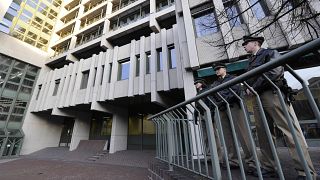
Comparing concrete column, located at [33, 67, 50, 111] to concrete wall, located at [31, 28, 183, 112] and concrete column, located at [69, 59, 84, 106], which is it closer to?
concrete wall, located at [31, 28, 183, 112]

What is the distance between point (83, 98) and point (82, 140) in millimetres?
4642

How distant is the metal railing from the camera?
3.34 feet

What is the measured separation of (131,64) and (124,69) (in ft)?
3.66

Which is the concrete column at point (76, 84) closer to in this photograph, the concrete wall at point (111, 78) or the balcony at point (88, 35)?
the concrete wall at point (111, 78)

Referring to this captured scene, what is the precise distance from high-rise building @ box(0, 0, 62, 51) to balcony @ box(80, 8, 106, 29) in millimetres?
Answer: 5011

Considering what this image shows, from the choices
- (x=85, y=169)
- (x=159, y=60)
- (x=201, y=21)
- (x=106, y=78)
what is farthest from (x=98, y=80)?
(x=201, y=21)

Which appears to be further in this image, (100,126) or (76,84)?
(100,126)

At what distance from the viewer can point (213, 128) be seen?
302 centimetres

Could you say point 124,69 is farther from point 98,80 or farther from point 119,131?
point 119,131

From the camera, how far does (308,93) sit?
1.00 meters

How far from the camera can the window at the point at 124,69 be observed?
40.8 ft

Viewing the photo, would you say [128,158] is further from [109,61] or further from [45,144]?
[45,144]

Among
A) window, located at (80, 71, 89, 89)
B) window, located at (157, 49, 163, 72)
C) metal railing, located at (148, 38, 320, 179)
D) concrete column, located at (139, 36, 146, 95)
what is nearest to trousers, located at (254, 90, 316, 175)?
metal railing, located at (148, 38, 320, 179)

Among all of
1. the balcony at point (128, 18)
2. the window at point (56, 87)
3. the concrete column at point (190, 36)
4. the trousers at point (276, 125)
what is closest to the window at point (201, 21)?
the concrete column at point (190, 36)
